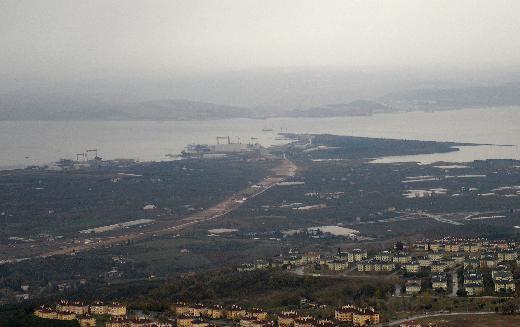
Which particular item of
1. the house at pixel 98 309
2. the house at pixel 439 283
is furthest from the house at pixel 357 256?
the house at pixel 98 309

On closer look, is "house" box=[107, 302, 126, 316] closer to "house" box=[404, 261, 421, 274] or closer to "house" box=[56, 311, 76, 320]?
"house" box=[56, 311, 76, 320]

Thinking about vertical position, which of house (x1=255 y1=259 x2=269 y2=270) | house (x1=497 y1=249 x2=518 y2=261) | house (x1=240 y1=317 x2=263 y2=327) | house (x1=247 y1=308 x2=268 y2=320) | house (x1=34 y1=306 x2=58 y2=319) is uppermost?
house (x1=497 y1=249 x2=518 y2=261)

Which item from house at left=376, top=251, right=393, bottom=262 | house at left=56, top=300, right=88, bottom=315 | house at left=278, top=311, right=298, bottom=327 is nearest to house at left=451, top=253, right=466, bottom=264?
house at left=376, top=251, right=393, bottom=262

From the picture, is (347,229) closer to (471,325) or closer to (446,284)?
(446,284)

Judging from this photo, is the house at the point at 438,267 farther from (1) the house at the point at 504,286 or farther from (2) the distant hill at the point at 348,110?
(2) the distant hill at the point at 348,110

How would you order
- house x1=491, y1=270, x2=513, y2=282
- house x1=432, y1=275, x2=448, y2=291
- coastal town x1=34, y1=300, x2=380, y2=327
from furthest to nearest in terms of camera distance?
house x1=432, y1=275, x2=448, y2=291 < house x1=491, y1=270, x2=513, y2=282 < coastal town x1=34, y1=300, x2=380, y2=327

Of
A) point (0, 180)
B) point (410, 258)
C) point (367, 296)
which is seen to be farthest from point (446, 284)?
point (0, 180)
